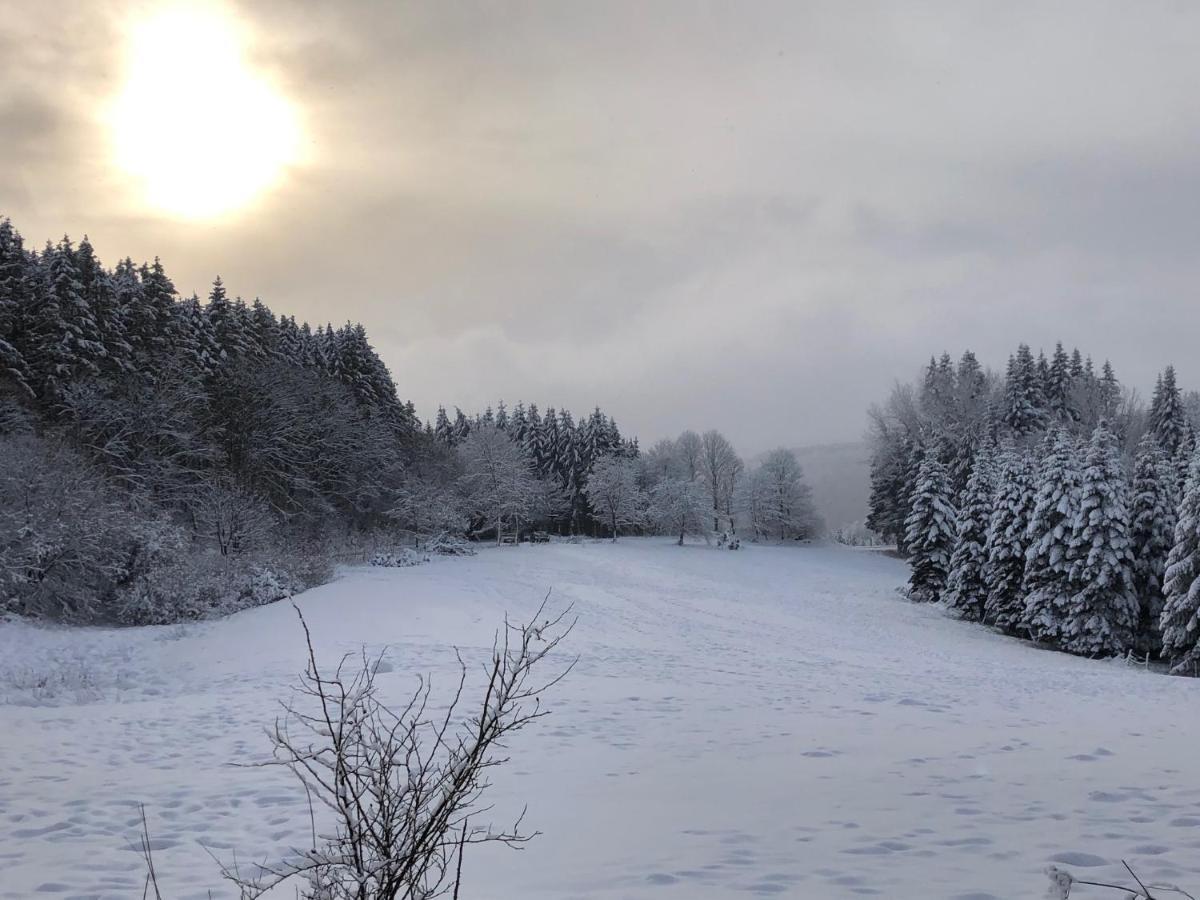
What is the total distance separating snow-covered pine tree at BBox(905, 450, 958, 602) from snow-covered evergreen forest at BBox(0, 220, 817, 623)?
2335 cm

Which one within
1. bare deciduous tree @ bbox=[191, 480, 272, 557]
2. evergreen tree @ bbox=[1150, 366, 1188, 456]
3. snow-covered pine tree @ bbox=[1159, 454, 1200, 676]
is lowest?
snow-covered pine tree @ bbox=[1159, 454, 1200, 676]

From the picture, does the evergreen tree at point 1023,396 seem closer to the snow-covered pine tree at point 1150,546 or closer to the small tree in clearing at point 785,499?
the small tree in clearing at point 785,499

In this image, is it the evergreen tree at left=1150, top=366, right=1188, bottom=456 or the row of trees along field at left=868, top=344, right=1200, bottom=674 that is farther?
the evergreen tree at left=1150, top=366, right=1188, bottom=456

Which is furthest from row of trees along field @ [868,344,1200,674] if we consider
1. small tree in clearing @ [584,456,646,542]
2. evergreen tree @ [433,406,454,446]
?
evergreen tree @ [433,406,454,446]

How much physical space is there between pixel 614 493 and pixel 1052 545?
3798 centimetres

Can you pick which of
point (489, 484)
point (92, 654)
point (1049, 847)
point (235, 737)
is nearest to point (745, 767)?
point (1049, 847)

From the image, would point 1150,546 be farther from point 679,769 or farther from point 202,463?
point 202,463

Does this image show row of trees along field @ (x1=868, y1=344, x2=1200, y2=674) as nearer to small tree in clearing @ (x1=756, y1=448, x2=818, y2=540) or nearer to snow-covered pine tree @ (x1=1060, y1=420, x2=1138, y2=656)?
snow-covered pine tree @ (x1=1060, y1=420, x2=1138, y2=656)

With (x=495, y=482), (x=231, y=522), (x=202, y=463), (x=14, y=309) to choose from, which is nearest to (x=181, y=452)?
(x=202, y=463)

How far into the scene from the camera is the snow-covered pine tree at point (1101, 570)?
74.5 ft

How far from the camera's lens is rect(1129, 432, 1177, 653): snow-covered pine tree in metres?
23.3

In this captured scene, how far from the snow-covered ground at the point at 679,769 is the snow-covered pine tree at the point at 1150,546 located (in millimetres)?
8569

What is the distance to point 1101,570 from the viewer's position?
74.3 feet

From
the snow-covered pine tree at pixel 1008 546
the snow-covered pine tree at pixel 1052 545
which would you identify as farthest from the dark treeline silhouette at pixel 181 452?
the snow-covered pine tree at pixel 1008 546
